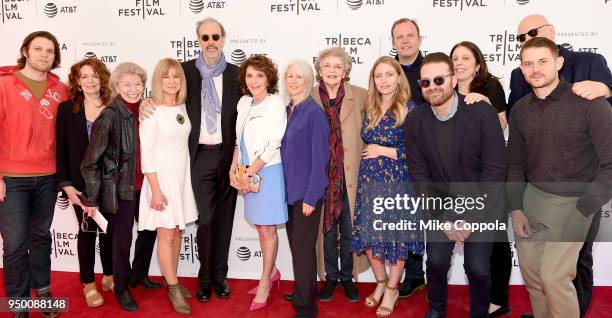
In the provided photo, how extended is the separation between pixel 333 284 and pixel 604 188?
6.86 ft

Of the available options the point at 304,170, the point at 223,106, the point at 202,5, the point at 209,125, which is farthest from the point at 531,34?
the point at 202,5

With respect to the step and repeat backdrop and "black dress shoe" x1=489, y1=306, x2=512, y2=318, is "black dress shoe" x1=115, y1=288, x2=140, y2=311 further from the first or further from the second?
"black dress shoe" x1=489, y1=306, x2=512, y2=318

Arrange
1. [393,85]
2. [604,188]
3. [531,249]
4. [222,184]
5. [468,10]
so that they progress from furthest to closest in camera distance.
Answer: [468,10] < [222,184] < [393,85] < [531,249] < [604,188]

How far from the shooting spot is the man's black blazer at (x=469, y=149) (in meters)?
2.82

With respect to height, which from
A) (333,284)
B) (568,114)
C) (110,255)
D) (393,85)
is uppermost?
(393,85)

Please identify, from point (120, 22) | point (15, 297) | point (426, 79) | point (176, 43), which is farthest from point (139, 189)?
point (426, 79)

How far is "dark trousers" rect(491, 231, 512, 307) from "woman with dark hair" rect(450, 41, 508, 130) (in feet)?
2.90

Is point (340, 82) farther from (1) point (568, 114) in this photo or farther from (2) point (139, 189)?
(2) point (139, 189)

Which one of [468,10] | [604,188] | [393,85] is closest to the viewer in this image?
[604,188]

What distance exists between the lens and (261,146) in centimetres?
327

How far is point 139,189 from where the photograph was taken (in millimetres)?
3572

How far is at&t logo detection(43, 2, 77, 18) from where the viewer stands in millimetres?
4480

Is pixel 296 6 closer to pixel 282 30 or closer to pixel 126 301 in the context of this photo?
pixel 282 30

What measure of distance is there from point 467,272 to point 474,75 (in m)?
1.35
